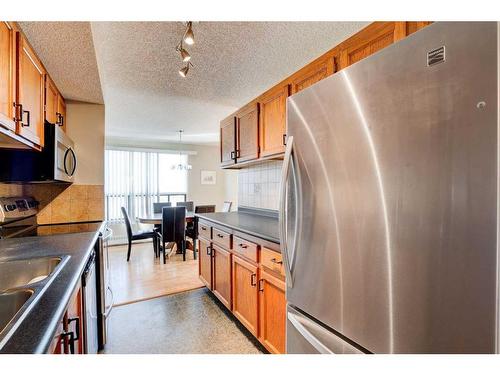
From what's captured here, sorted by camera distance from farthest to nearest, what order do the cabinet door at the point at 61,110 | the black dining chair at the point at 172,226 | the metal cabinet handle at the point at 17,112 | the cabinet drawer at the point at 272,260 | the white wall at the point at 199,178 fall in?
1. the white wall at the point at 199,178
2. the black dining chair at the point at 172,226
3. the cabinet door at the point at 61,110
4. the cabinet drawer at the point at 272,260
5. the metal cabinet handle at the point at 17,112

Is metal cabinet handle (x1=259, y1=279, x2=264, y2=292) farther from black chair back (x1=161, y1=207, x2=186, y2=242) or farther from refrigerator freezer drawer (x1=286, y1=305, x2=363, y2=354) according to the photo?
black chair back (x1=161, y1=207, x2=186, y2=242)

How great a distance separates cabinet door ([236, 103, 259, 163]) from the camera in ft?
7.82

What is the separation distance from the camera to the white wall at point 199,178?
6242 millimetres

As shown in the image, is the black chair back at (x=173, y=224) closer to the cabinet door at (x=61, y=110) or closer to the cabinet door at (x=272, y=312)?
the cabinet door at (x=61, y=110)

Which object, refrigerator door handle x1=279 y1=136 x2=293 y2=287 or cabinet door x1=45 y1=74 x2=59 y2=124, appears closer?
refrigerator door handle x1=279 y1=136 x2=293 y2=287

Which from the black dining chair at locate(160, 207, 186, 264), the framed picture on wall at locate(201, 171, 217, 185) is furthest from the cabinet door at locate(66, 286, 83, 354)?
the framed picture on wall at locate(201, 171, 217, 185)

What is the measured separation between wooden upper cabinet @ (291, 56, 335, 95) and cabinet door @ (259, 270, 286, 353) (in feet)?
4.46

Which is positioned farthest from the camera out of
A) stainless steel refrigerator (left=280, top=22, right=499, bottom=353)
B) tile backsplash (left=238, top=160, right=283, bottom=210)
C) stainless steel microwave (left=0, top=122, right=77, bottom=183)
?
tile backsplash (left=238, top=160, right=283, bottom=210)

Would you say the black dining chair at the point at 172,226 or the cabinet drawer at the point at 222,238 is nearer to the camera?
the cabinet drawer at the point at 222,238

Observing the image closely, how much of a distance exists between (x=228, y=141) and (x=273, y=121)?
0.93 meters

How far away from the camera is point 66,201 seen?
2439 mm

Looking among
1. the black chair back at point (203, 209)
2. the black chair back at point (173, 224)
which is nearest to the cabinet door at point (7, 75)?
the black chair back at point (173, 224)

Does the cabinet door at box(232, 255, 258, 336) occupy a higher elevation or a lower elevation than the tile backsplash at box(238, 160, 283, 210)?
lower

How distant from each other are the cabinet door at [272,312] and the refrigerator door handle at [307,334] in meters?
0.33
